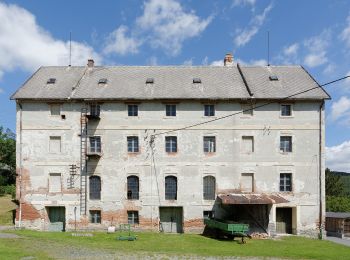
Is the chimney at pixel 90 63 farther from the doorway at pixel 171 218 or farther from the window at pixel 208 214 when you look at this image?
the window at pixel 208 214

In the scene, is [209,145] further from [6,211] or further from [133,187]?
[6,211]

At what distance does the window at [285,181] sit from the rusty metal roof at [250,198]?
1107 mm

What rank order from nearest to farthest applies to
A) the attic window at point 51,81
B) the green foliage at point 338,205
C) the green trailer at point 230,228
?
the green trailer at point 230,228, the attic window at point 51,81, the green foliage at point 338,205

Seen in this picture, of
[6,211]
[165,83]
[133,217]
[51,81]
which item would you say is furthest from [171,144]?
[6,211]

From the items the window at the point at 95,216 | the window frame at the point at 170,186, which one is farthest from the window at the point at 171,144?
the window at the point at 95,216

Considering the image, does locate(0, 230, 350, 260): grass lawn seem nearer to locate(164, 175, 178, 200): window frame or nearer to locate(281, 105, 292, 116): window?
locate(164, 175, 178, 200): window frame

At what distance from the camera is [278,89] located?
32.4 metres

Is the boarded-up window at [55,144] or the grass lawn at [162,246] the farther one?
the boarded-up window at [55,144]

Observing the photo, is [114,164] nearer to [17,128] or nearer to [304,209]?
[17,128]

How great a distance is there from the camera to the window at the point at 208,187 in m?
30.8

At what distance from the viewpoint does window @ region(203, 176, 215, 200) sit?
30.8 m

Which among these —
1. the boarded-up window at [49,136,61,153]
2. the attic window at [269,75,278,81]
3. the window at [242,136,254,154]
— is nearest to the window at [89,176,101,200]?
the boarded-up window at [49,136,61,153]

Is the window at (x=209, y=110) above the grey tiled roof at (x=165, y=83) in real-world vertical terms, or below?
below

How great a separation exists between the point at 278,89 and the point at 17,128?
22534 mm
